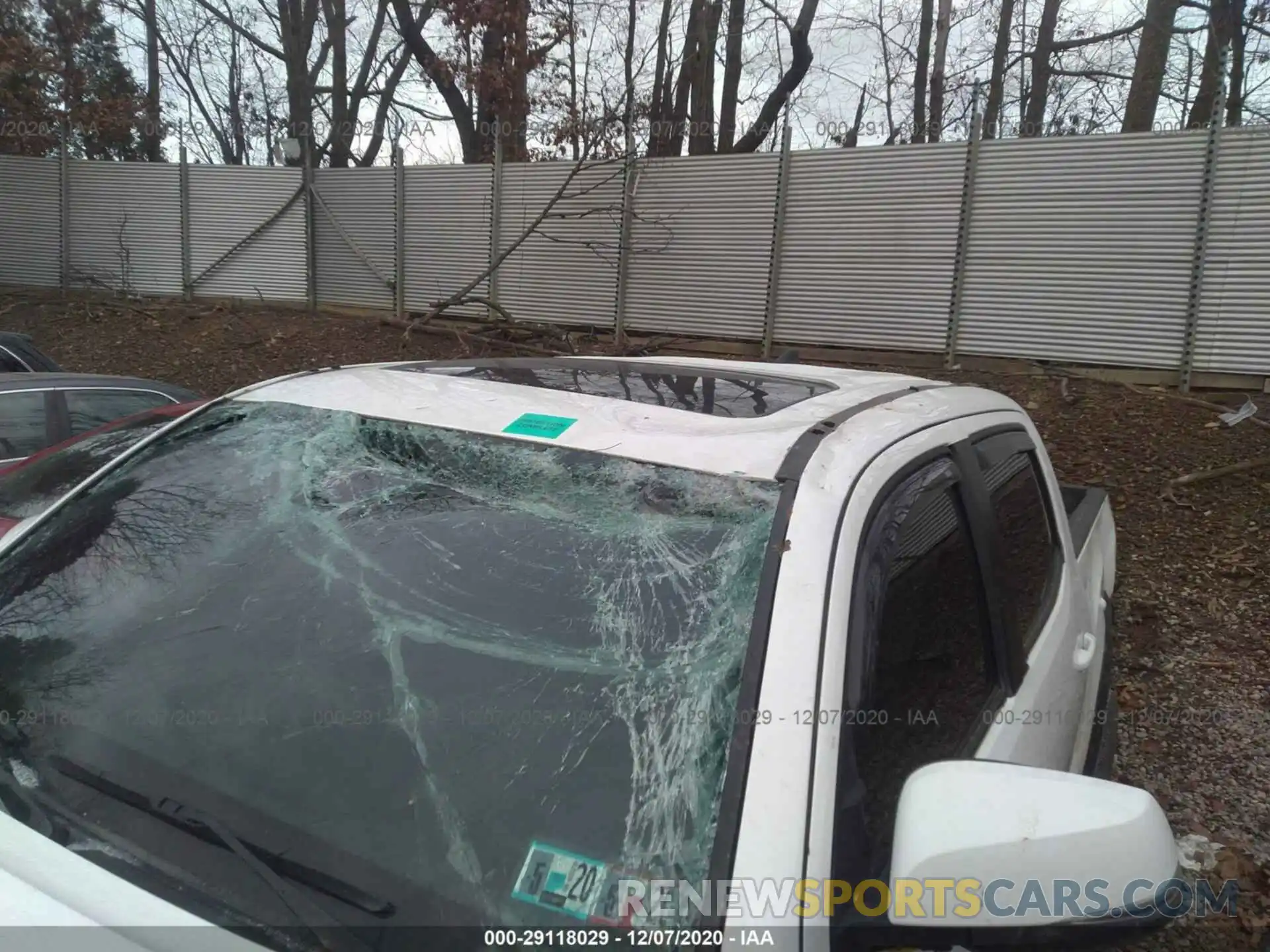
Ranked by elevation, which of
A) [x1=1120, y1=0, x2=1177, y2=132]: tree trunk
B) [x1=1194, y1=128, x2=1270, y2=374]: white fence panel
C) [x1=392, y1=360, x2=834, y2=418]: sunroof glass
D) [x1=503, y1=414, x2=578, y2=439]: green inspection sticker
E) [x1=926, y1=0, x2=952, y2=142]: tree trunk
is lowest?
[x1=503, y1=414, x2=578, y2=439]: green inspection sticker

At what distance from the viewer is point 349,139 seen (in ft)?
75.0

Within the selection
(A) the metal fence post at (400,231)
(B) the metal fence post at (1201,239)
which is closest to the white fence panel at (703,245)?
(A) the metal fence post at (400,231)

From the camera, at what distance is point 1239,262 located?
26.1 ft

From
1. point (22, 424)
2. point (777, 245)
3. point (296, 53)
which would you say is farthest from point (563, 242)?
point (296, 53)

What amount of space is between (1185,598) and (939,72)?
1299 cm

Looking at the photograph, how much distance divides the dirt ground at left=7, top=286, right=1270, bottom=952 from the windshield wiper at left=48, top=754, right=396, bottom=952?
2408mm

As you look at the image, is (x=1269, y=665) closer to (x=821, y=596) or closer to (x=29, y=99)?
(x=821, y=596)

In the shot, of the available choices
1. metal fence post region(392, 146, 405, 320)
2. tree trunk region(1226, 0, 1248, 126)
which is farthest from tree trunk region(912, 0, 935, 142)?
metal fence post region(392, 146, 405, 320)

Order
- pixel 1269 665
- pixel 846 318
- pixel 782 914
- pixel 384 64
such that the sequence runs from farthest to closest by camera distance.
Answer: pixel 384 64 → pixel 846 318 → pixel 1269 665 → pixel 782 914

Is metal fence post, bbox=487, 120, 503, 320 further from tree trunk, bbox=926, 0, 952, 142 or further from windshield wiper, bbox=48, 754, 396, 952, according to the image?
windshield wiper, bbox=48, 754, 396, 952

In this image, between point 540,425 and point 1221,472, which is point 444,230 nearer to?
point 1221,472

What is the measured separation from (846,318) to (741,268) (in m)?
1.41

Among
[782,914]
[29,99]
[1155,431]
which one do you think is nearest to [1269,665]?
[1155,431]

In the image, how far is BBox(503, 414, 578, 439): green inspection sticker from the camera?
71.1 inches
